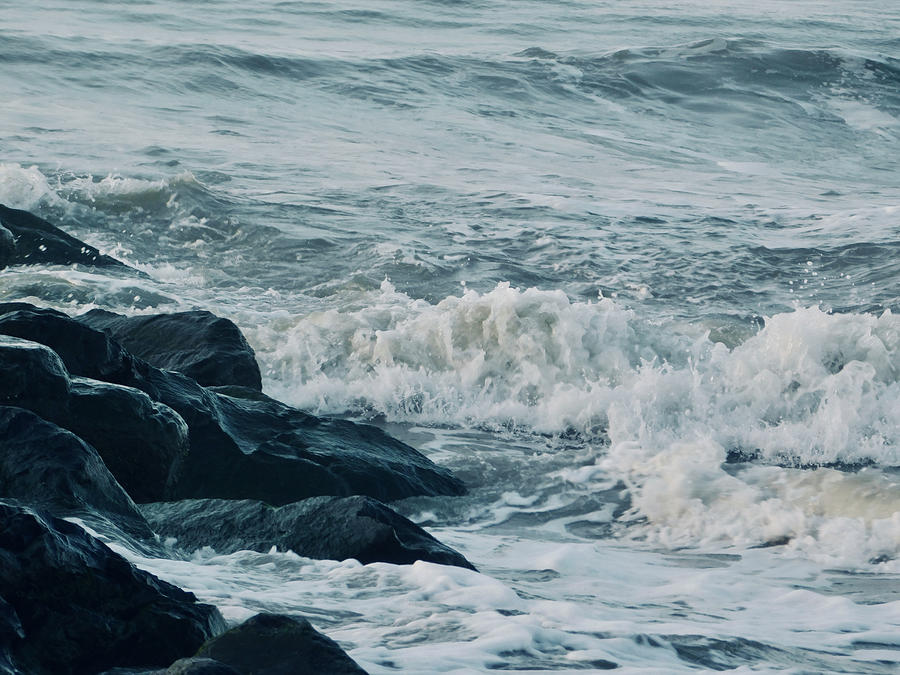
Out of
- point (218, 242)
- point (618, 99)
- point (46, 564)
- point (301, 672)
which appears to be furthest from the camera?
point (618, 99)

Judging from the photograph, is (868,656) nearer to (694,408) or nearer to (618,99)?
(694,408)

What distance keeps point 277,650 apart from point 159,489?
2305mm

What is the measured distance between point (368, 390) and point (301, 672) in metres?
5.22

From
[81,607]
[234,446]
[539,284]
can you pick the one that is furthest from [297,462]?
[539,284]

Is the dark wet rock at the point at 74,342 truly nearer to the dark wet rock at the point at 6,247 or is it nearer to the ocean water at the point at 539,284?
the ocean water at the point at 539,284

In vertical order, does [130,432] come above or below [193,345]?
above

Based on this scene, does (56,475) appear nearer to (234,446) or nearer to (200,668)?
(234,446)

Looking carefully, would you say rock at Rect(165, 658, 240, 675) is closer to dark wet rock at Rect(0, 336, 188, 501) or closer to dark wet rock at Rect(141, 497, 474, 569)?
dark wet rock at Rect(141, 497, 474, 569)

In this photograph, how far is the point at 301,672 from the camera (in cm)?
314

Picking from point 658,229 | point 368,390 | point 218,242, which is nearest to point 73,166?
point 218,242

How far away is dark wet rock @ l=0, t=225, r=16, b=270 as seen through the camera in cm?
989

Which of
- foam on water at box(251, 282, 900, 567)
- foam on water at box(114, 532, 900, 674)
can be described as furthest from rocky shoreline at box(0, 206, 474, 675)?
foam on water at box(251, 282, 900, 567)

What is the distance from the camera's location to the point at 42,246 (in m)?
10.1

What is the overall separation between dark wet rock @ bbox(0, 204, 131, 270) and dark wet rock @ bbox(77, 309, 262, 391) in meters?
2.89
